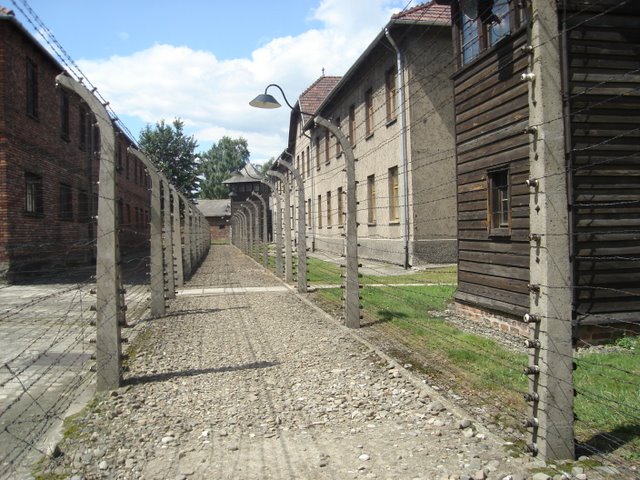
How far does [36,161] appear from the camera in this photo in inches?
635

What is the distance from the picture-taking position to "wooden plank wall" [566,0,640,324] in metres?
6.54

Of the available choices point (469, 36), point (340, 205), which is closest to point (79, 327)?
point (469, 36)

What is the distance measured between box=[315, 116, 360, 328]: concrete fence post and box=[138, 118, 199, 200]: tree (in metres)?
53.2

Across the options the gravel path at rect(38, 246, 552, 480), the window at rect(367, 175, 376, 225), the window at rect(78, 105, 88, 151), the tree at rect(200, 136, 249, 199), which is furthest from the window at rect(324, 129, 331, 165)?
the tree at rect(200, 136, 249, 199)

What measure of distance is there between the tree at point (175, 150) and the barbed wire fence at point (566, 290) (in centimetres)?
5299

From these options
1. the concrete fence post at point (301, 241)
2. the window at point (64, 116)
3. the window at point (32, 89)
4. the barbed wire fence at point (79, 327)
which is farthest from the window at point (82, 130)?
the concrete fence post at point (301, 241)

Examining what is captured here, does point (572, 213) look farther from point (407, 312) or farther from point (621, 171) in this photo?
point (407, 312)

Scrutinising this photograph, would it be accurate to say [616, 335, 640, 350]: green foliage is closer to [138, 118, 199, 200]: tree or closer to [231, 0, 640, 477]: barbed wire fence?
[231, 0, 640, 477]: barbed wire fence

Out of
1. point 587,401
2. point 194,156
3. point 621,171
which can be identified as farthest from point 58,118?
point 194,156

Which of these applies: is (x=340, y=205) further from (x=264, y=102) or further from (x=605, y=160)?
(x=605, y=160)

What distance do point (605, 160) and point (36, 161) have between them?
1532cm

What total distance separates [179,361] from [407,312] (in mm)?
4073

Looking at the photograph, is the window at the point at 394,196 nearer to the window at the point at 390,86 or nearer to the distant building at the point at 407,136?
the distant building at the point at 407,136

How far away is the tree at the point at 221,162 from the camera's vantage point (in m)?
95.8
